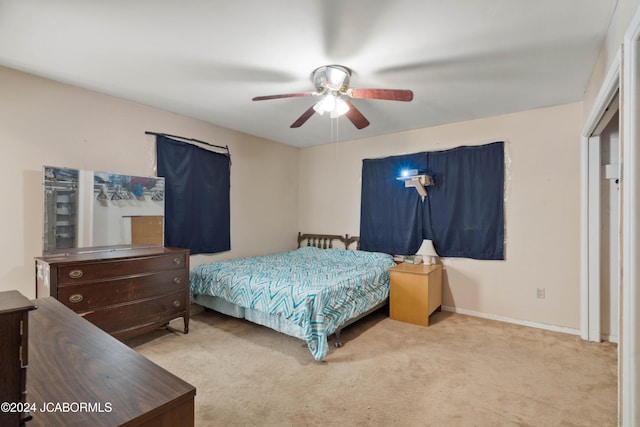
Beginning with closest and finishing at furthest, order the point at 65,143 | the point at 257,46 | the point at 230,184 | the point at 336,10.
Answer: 1. the point at 336,10
2. the point at 257,46
3. the point at 65,143
4. the point at 230,184

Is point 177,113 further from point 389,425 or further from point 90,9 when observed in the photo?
point 389,425

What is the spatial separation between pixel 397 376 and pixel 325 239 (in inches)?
114

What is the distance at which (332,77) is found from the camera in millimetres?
2438

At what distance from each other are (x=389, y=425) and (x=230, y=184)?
3.44 m

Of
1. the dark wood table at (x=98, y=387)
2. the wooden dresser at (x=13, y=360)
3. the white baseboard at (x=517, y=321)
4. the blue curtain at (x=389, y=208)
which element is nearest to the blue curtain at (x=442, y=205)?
the blue curtain at (x=389, y=208)

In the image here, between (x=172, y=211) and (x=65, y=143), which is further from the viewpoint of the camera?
(x=172, y=211)

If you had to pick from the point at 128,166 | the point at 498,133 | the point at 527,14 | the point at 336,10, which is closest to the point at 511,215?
the point at 498,133

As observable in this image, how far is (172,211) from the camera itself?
3.62 metres

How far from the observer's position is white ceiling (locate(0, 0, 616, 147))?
5.89 ft

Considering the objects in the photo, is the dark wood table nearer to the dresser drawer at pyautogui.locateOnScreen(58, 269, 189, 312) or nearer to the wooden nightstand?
the dresser drawer at pyautogui.locateOnScreen(58, 269, 189, 312)

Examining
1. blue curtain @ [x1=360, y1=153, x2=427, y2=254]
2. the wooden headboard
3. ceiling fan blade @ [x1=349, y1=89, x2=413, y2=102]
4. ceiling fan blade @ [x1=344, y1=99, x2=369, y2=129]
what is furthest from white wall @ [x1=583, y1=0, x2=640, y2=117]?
the wooden headboard

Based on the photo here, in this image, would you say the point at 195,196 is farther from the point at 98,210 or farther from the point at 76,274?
the point at 76,274

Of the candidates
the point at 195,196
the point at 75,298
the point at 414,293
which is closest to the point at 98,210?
the point at 75,298

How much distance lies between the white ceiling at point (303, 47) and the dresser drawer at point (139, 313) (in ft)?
6.67
